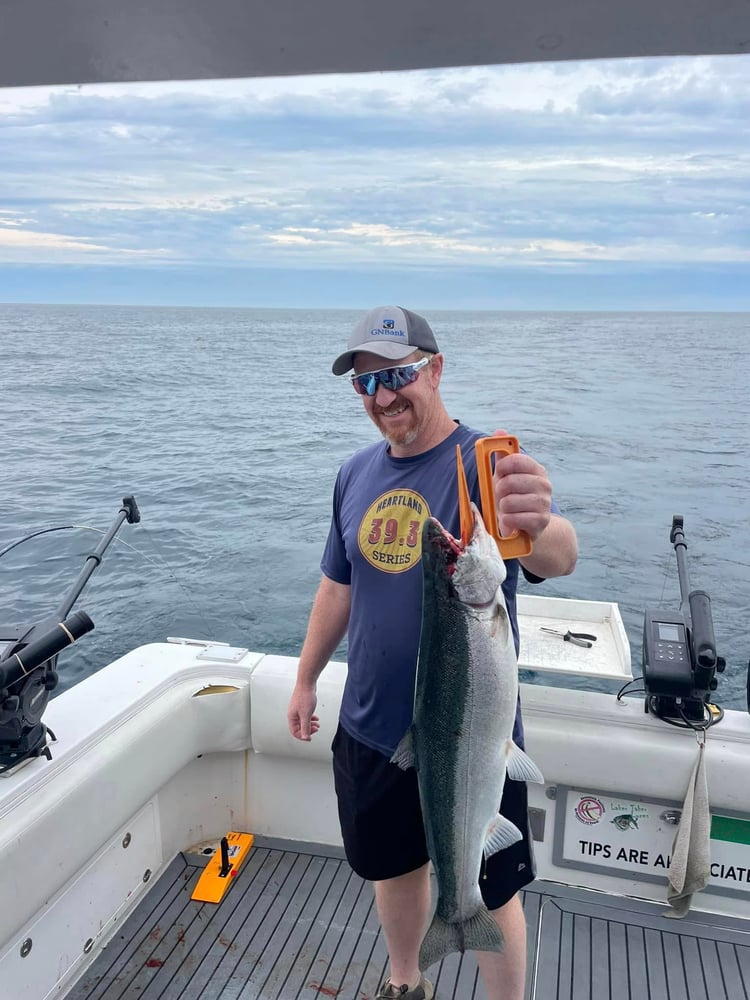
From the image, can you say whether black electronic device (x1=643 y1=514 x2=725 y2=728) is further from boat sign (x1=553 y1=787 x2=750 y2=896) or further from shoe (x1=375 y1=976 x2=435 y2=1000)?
shoe (x1=375 y1=976 x2=435 y2=1000)

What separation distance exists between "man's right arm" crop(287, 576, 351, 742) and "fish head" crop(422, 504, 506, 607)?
3.06 ft

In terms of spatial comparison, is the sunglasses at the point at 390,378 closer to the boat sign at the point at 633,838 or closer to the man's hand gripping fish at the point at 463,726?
the man's hand gripping fish at the point at 463,726

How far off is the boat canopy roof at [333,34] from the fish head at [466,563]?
914 millimetres

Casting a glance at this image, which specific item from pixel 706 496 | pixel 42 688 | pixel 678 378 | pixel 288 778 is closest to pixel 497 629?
pixel 42 688

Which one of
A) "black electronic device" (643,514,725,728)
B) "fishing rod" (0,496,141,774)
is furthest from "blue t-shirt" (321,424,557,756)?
"fishing rod" (0,496,141,774)

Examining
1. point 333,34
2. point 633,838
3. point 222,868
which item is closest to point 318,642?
point 222,868

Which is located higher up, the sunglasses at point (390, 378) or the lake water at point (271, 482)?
the sunglasses at point (390, 378)

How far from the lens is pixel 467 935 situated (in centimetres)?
190

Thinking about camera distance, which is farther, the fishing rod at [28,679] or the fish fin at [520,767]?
the fishing rod at [28,679]

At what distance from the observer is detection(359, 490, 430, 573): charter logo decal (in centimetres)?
215

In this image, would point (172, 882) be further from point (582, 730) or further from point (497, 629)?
point (497, 629)

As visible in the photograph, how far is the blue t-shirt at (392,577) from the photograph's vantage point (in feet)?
7.00

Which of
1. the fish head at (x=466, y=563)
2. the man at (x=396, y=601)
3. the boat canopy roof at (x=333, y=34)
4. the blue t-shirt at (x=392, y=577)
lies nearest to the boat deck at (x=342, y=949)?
the man at (x=396, y=601)

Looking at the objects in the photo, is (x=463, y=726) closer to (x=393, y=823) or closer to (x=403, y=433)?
(x=393, y=823)
